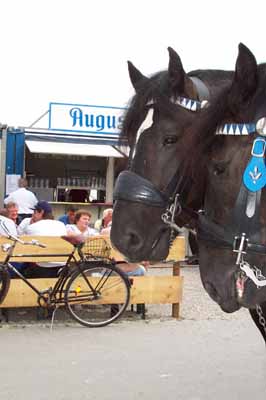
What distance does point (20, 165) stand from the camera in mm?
12078

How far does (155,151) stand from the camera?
2613 millimetres

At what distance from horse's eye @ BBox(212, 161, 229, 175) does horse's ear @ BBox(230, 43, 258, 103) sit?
26 centimetres

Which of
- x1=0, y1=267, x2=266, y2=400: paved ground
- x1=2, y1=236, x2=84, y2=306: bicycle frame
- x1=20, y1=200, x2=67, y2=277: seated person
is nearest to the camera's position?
x1=0, y1=267, x2=266, y2=400: paved ground

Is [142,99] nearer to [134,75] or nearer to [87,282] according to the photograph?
[134,75]

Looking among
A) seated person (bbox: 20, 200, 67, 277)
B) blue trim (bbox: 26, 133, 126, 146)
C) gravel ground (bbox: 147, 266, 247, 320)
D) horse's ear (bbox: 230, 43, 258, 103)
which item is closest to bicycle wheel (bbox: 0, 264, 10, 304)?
seated person (bbox: 20, 200, 67, 277)

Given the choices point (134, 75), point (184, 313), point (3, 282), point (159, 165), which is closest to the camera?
point (159, 165)

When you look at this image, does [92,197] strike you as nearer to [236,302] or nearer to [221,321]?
[221,321]

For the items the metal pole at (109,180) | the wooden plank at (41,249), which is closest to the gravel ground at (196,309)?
the wooden plank at (41,249)

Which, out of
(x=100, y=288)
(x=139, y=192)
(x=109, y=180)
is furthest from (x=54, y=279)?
(x=109, y=180)

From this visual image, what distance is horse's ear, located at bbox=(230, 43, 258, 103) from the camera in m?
2.24

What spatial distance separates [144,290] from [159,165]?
455 cm

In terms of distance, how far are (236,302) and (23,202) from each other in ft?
30.3

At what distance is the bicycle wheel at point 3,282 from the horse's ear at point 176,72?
4.06 meters

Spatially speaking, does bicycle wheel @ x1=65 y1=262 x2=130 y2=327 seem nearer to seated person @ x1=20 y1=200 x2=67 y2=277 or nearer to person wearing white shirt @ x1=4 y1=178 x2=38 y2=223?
seated person @ x1=20 y1=200 x2=67 y2=277
